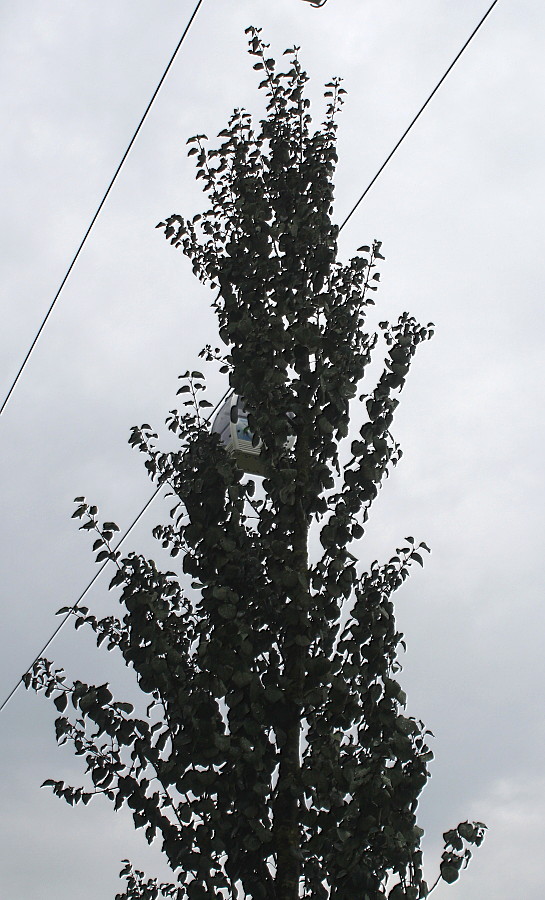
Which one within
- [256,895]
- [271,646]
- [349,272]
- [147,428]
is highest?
[349,272]

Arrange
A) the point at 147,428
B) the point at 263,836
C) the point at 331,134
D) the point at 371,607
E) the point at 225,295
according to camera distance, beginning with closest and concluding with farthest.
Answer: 1. the point at 263,836
2. the point at 371,607
3. the point at 147,428
4. the point at 225,295
5. the point at 331,134

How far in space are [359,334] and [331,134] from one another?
3.46 feet

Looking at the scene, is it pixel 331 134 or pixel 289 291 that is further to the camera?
pixel 331 134

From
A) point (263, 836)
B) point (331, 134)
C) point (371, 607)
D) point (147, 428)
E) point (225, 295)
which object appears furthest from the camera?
point (331, 134)

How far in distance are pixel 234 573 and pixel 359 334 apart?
115cm

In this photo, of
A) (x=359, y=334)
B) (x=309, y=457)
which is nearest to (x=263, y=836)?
(x=309, y=457)

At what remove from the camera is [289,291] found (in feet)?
14.4

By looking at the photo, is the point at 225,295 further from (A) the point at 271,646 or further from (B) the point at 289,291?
(A) the point at 271,646

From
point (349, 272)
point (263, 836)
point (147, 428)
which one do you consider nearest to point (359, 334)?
point (349, 272)

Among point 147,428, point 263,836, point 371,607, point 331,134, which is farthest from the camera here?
point 331,134

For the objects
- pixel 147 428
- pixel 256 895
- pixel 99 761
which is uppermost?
pixel 147 428

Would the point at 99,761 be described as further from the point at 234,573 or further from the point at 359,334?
the point at 359,334

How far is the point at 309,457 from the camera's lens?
13.6ft

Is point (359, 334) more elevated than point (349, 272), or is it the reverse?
point (349, 272)
